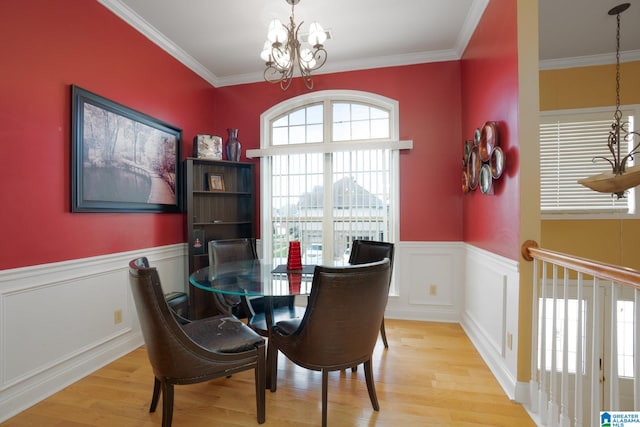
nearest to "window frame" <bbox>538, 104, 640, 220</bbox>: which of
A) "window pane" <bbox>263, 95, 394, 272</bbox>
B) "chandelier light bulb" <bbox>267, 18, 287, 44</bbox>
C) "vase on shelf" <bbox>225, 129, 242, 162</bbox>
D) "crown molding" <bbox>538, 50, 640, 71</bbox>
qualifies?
"crown molding" <bbox>538, 50, 640, 71</bbox>

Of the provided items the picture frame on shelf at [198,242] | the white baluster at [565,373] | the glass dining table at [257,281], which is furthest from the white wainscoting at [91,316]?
the glass dining table at [257,281]

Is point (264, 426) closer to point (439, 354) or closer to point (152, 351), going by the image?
point (152, 351)

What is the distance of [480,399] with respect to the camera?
1912 millimetres

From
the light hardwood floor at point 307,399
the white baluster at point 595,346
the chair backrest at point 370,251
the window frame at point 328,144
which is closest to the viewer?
the white baluster at point 595,346

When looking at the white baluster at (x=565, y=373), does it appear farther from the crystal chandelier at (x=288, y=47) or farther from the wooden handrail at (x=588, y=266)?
the crystal chandelier at (x=288, y=47)

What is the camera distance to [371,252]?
2.58 m

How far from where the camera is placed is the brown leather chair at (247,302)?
217 centimetres

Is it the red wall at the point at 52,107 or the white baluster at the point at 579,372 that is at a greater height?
the red wall at the point at 52,107

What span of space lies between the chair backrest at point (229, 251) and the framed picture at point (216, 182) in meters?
0.85

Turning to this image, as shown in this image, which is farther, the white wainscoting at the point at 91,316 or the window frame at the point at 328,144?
the window frame at the point at 328,144

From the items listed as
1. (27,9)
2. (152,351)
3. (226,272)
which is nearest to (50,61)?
(27,9)

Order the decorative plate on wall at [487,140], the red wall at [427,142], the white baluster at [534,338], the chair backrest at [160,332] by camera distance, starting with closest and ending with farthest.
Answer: the chair backrest at [160,332] → the white baluster at [534,338] → the decorative plate on wall at [487,140] → the red wall at [427,142]

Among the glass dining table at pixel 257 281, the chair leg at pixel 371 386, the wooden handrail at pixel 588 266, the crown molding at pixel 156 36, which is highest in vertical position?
the crown molding at pixel 156 36

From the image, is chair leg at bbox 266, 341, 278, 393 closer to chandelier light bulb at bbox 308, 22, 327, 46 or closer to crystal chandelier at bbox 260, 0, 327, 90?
crystal chandelier at bbox 260, 0, 327, 90
